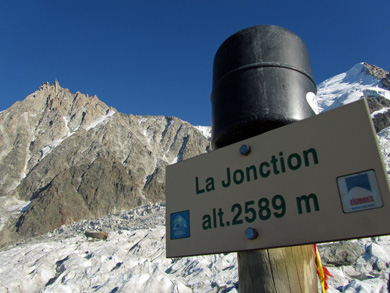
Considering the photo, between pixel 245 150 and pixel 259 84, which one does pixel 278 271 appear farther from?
pixel 259 84

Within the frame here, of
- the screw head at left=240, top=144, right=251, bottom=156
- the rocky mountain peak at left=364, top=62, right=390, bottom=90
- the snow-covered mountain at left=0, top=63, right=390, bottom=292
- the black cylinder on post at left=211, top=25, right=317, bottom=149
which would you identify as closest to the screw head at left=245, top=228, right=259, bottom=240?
the screw head at left=240, top=144, right=251, bottom=156

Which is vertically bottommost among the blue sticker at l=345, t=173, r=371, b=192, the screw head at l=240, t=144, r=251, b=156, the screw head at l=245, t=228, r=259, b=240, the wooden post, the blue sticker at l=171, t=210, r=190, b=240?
the wooden post

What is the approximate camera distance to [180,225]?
1301 mm

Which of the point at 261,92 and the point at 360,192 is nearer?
the point at 360,192

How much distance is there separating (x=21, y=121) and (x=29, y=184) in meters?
17.9

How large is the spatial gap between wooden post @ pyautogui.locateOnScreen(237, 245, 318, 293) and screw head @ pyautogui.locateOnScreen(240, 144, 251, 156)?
1.15 feet

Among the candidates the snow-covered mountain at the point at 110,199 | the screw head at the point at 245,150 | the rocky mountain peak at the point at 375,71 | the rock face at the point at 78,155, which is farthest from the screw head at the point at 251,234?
the rocky mountain peak at the point at 375,71

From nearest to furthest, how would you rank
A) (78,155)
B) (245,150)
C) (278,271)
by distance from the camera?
(278,271) → (245,150) → (78,155)

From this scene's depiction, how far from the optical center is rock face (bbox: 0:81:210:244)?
51.6 meters

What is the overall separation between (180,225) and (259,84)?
659 mm

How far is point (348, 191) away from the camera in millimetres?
892

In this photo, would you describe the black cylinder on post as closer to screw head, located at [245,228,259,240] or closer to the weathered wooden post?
Result: the weathered wooden post

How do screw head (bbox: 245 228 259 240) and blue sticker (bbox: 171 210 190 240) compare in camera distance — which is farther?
blue sticker (bbox: 171 210 190 240)

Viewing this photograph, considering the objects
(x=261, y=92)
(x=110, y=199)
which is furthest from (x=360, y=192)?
(x=110, y=199)
